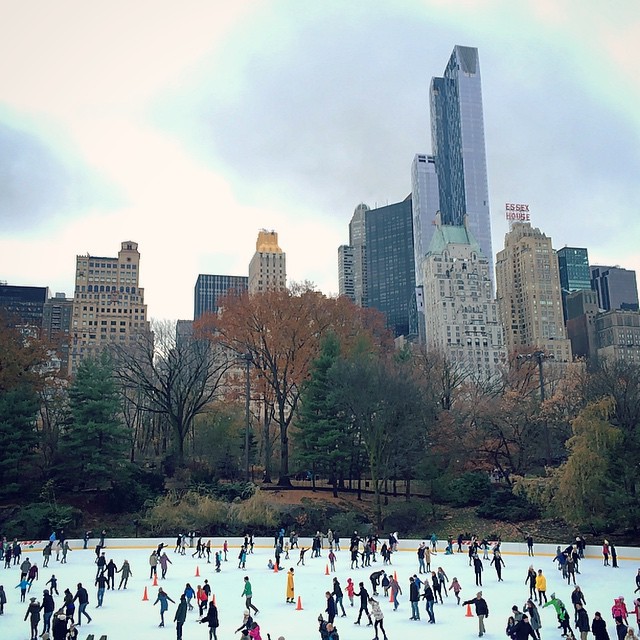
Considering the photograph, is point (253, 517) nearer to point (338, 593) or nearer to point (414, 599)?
point (338, 593)

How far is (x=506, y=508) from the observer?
4094 cm

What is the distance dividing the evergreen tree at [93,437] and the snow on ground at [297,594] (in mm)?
9526

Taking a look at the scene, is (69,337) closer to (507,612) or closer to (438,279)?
(507,612)

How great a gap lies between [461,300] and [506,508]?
Result: 116 metres

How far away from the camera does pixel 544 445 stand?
47.0 metres

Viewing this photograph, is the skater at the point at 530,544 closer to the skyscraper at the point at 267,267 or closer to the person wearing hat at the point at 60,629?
the person wearing hat at the point at 60,629

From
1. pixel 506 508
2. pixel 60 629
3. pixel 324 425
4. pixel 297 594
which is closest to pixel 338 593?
pixel 297 594

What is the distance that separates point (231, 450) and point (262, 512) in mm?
15866

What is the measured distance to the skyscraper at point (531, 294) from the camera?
576 feet

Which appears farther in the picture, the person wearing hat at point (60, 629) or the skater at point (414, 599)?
the skater at point (414, 599)

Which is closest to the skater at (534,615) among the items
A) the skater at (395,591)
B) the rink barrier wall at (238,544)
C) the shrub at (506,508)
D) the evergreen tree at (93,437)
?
the skater at (395,591)

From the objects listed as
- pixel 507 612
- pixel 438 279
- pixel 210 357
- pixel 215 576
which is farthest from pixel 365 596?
pixel 438 279

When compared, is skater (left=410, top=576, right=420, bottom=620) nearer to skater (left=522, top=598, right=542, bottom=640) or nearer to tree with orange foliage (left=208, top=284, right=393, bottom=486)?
skater (left=522, top=598, right=542, bottom=640)

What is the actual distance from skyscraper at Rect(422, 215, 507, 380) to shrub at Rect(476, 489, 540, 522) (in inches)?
4194
